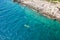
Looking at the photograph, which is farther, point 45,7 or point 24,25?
point 45,7

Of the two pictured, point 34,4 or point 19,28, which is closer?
point 19,28

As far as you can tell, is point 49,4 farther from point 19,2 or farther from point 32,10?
point 19,2

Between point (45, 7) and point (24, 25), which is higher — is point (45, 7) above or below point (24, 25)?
above

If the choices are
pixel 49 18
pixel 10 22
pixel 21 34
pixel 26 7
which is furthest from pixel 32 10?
pixel 21 34

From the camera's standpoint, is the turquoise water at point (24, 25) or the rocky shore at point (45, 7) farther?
the rocky shore at point (45, 7)

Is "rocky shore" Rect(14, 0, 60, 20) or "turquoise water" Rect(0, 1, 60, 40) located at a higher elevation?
"rocky shore" Rect(14, 0, 60, 20)
